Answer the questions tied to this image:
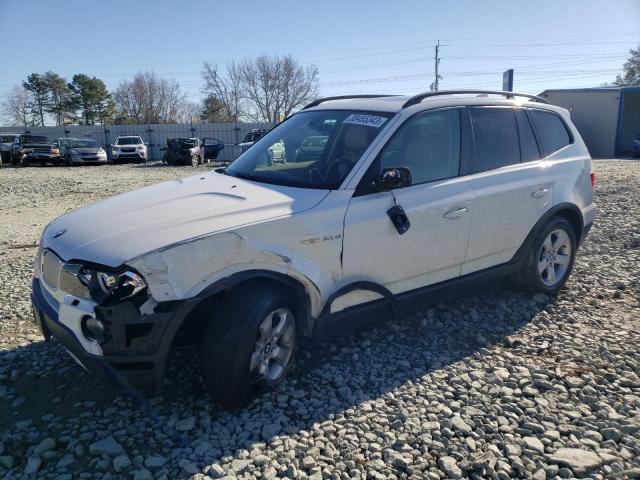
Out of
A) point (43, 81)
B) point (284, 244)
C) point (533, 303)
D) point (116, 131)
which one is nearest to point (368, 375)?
point (284, 244)

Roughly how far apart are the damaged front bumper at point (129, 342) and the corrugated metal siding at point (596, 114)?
34241 mm

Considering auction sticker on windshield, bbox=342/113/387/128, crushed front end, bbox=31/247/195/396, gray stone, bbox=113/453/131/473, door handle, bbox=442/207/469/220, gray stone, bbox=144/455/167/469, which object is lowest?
gray stone, bbox=144/455/167/469

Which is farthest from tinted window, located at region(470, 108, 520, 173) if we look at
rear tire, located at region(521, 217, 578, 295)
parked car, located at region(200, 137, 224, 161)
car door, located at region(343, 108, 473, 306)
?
parked car, located at region(200, 137, 224, 161)

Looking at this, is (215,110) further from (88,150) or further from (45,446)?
(45,446)

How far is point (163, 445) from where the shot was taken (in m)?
2.81

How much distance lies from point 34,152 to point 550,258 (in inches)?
1143

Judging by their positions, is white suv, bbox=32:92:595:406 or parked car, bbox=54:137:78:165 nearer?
white suv, bbox=32:92:595:406

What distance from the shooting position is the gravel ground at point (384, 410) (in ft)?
8.79

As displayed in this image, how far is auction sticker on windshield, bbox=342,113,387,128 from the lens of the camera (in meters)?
3.79

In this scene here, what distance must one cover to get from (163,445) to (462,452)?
1.64 m

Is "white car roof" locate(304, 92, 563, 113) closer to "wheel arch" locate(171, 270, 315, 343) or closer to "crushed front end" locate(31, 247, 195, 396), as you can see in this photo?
"wheel arch" locate(171, 270, 315, 343)

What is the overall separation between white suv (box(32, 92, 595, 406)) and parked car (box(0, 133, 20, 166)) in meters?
29.8

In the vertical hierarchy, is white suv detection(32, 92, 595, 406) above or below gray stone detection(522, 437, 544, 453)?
above

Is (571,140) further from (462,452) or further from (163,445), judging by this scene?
(163,445)
